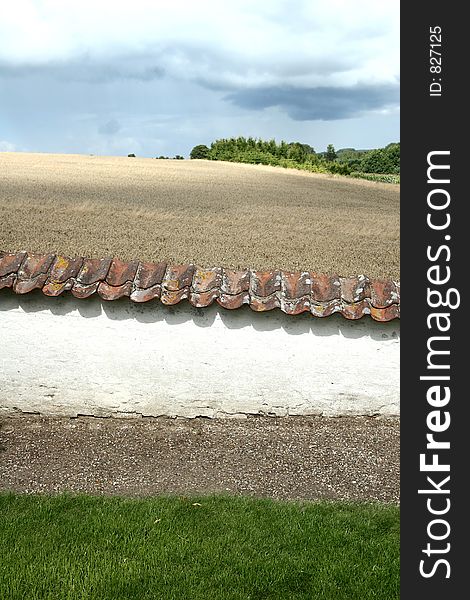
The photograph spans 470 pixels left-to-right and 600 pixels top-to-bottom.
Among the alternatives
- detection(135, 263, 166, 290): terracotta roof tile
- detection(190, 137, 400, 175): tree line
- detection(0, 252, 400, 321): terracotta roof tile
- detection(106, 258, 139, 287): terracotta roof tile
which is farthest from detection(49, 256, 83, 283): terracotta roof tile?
detection(190, 137, 400, 175): tree line

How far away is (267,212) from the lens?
26344 millimetres

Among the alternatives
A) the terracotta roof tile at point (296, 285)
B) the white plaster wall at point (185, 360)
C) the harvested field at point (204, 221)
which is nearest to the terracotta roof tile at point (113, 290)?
the white plaster wall at point (185, 360)

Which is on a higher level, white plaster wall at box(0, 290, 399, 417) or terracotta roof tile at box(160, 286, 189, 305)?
terracotta roof tile at box(160, 286, 189, 305)

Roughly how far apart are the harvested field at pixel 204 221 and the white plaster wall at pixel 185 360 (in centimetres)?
803

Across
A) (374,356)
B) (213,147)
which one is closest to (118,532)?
(374,356)

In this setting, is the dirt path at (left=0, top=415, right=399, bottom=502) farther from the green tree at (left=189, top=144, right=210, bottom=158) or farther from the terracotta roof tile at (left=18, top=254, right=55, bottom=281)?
the green tree at (left=189, top=144, right=210, bottom=158)

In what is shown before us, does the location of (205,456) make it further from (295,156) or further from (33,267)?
(295,156)

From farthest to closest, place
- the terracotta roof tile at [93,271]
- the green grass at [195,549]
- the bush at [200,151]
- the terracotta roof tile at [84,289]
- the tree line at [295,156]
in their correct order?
the bush at [200,151]
the tree line at [295,156]
the terracotta roof tile at [93,271]
the terracotta roof tile at [84,289]
the green grass at [195,549]

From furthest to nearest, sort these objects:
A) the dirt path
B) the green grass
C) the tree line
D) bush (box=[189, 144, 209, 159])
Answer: bush (box=[189, 144, 209, 159]) < the tree line < the dirt path < the green grass

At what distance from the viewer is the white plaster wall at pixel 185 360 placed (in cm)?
588

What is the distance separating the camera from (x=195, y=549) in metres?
3.86

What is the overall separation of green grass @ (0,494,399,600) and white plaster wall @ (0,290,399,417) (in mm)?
1543

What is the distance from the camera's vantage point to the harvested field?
609 inches

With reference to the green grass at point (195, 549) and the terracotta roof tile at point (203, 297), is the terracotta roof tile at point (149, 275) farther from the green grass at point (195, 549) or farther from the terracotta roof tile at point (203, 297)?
the green grass at point (195, 549)
